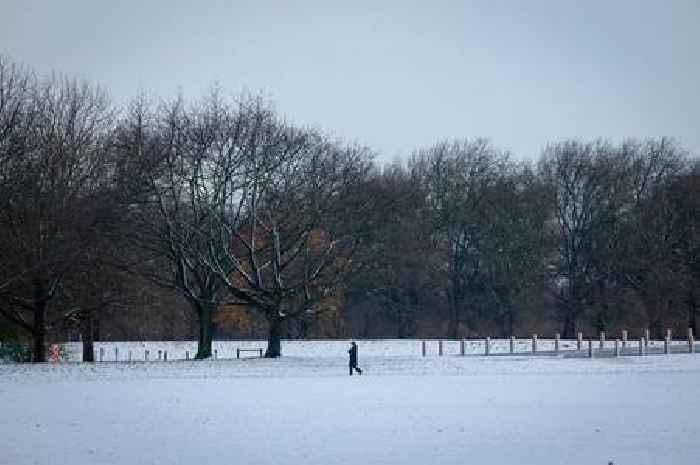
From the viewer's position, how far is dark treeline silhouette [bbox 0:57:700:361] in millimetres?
45344

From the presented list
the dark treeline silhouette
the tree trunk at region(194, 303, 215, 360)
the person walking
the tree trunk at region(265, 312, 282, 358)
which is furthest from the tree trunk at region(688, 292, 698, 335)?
the person walking

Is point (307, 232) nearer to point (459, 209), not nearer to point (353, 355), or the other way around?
point (353, 355)

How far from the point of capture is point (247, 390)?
101ft

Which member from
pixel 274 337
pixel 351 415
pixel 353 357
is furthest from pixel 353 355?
pixel 351 415

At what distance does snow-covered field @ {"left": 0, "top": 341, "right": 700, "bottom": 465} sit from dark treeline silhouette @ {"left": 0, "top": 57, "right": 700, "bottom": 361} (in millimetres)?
8167

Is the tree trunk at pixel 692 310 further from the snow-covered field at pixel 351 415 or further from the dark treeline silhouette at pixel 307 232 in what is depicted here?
the snow-covered field at pixel 351 415

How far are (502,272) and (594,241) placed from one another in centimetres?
740

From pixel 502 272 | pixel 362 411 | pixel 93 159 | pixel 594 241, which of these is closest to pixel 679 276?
pixel 594 241

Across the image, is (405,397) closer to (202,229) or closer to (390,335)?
(202,229)

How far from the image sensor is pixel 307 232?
169 feet

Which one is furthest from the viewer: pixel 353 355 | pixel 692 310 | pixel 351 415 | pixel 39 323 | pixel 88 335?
pixel 692 310

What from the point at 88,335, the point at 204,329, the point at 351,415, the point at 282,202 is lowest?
the point at 351,415

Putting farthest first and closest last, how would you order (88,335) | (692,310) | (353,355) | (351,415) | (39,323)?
(692,310), (88,335), (39,323), (353,355), (351,415)

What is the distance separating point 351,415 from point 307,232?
29.1 meters
